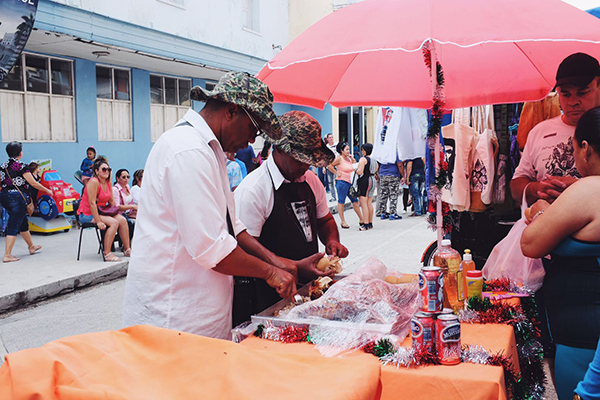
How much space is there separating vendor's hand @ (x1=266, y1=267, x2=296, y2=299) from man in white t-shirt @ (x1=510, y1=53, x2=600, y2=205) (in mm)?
1535

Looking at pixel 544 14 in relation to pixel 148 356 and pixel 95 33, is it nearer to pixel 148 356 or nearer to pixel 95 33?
pixel 148 356

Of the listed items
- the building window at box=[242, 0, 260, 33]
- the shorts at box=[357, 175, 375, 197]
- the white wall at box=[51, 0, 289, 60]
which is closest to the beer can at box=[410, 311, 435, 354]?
the shorts at box=[357, 175, 375, 197]

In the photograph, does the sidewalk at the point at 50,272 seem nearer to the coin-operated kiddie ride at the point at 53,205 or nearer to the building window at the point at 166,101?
the coin-operated kiddie ride at the point at 53,205

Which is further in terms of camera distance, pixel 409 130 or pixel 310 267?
pixel 409 130

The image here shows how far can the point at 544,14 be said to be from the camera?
9.46ft

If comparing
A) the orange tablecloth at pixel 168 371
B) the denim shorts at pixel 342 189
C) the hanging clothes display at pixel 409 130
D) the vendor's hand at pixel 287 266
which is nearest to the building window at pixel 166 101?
the denim shorts at pixel 342 189

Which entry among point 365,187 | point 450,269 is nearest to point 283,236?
point 450,269

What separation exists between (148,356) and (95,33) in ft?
41.0

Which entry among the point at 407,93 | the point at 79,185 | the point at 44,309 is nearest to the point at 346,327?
the point at 407,93

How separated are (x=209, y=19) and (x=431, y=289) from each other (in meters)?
16.4

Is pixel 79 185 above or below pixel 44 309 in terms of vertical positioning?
above

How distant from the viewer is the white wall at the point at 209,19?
1384 centimetres

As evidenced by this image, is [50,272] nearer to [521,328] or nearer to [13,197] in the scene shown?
[13,197]

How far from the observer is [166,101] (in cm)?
1730
